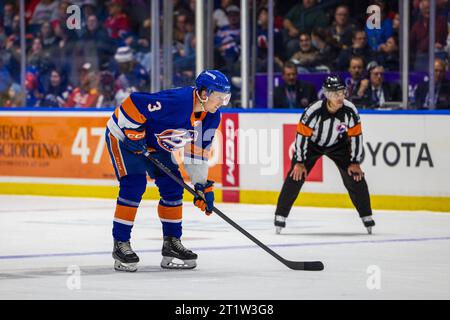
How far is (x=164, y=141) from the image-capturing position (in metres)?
7.54

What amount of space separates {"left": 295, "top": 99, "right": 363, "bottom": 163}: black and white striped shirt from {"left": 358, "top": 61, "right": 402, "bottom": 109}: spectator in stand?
2.38m

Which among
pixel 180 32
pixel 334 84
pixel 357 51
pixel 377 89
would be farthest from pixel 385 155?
pixel 180 32

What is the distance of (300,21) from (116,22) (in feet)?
7.99

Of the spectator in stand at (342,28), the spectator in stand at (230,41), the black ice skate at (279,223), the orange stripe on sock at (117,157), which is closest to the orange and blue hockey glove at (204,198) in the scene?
the orange stripe on sock at (117,157)

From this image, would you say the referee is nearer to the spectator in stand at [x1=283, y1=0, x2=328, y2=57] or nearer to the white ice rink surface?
the white ice rink surface

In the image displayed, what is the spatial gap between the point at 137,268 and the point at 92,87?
6942 mm

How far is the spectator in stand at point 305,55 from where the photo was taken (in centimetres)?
1283

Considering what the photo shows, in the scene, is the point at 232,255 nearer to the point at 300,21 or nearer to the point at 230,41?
the point at 300,21

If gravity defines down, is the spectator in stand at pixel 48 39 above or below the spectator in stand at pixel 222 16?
below

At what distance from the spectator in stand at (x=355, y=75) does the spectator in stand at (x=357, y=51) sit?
0.04m

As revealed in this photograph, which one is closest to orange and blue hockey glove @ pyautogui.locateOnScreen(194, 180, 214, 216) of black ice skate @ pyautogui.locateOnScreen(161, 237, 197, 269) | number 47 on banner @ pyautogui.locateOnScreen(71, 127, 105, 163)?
black ice skate @ pyautogui.locateOnScreen(161, 237, 197, 269)

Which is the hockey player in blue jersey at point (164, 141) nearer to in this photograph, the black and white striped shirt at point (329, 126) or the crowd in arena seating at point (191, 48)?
the black and white striped shirt at point (329, 126)
